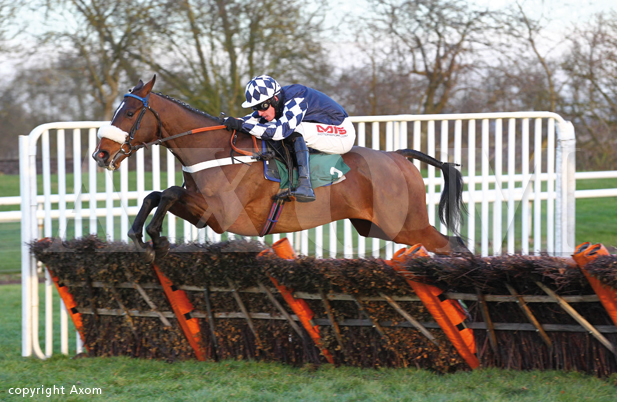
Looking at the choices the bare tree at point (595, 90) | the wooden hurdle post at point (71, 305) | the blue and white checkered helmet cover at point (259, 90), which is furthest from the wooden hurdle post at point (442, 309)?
the bare tree at point (595, 90)

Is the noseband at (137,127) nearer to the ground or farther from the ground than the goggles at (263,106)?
nearer to the ground

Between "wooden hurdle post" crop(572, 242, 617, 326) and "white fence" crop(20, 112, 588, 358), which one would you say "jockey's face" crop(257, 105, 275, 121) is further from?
"wooden hurdle post" crop(572, 242, 617, 326)

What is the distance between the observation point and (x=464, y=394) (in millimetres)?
3135

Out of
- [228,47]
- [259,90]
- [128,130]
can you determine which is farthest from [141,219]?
[228,47]

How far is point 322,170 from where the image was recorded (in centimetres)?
391

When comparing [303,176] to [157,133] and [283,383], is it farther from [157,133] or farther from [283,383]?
[283,383]

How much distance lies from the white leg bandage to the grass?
137cm

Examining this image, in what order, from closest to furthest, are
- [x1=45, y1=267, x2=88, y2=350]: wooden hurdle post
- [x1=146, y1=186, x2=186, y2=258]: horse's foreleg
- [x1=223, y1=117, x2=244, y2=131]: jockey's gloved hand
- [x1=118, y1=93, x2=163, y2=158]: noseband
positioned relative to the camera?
[x1=146, y1=186, x2=186, y2=258]: horse's foreleg → [x1=118, y1=93, x2=163, y2=158]: noseband → [x1=223, y1=117, x2=244, y2=131]: jockey's gloved hand → [x1=45, y1=267, x2=88, y2=350]: wooden hurdle post

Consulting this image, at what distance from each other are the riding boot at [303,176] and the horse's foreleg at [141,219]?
80 centimetres

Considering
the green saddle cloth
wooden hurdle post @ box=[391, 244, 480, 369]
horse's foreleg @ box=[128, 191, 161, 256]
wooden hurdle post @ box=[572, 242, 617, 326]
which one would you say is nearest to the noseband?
horse's foreleg @ box=[128, 191, 161, 256]

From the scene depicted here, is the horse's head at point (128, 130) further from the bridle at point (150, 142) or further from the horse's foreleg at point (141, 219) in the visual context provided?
the horse's foreleg at point (141, 219)

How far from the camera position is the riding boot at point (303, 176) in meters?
3.73

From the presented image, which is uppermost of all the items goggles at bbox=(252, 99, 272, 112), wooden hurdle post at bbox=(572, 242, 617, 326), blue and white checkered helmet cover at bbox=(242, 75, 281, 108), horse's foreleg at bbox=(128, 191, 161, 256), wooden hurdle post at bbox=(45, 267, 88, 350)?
blue and white checkered helmet cover at bbox=(242, 75, 281, 108)

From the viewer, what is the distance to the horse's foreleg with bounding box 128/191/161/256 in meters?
3.56
